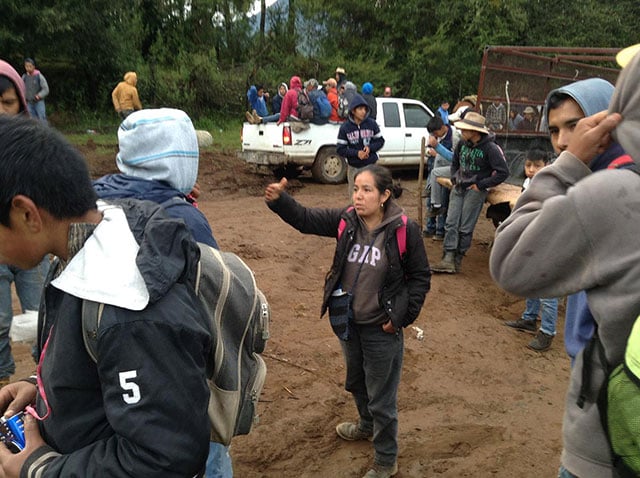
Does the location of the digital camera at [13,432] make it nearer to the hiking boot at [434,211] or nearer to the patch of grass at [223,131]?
the hiking boot at [434,211]

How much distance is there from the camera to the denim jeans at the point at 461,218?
683 centimetres

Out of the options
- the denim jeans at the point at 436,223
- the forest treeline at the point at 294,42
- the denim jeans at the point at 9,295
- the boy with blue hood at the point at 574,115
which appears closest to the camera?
the boy with blue hood at the point at 574,115

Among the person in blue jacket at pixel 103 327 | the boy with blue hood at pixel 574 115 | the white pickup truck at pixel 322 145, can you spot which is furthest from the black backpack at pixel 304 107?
the person in blue jacket at pixel 103 327

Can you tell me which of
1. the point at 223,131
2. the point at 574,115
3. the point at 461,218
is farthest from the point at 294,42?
the point at 574,115

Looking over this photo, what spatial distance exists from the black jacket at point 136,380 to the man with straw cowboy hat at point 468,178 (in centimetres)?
554

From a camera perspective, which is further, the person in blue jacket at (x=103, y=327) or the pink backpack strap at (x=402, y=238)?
the pink backpack strap at (x=402, y=238)

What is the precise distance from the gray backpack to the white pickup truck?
31.3ft

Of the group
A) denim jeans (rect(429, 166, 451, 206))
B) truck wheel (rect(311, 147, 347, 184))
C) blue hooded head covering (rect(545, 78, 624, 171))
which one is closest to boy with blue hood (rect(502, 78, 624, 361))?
blue hooded head covering (rect(545, 78, 624, 171))

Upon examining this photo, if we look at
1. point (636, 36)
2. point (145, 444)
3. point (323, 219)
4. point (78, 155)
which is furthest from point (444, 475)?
point (636, 36)

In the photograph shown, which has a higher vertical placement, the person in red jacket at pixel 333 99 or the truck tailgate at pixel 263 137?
the person in red jacket at pixel 333 99

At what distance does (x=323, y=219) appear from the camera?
3312 mm

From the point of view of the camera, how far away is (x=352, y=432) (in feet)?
11.8

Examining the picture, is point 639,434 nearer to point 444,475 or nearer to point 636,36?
point 444,475

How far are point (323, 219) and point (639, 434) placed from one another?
2.26 meters
